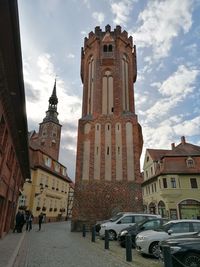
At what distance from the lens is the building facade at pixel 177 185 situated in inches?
1110

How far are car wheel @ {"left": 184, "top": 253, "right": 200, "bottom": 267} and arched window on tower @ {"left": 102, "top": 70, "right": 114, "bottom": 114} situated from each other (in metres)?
21.0

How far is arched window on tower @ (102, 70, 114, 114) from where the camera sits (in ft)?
88.2

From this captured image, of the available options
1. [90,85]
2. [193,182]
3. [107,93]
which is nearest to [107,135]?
[107,93]

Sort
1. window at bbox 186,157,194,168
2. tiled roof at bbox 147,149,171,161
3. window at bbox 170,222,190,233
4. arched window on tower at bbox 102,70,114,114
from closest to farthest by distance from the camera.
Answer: window at bbox 170,222,190,233 → arched window on tower at bbox 102,70,114,114 → window at bbox 186,157,194,168 → tiled roof at bbox 147,149,171,161

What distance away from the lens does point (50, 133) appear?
6431cm

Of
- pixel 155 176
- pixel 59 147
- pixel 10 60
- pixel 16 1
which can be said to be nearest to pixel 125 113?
pixel 155 176

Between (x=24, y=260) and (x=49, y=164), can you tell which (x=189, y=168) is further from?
(x=24, y=260)

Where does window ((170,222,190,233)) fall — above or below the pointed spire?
below

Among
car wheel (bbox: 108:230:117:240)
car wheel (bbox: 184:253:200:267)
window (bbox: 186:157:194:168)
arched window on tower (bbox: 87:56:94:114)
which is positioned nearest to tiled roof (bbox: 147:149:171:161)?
window (bbox: 186:157:194:168)

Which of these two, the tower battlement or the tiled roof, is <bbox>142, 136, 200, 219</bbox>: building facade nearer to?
the tiled roof

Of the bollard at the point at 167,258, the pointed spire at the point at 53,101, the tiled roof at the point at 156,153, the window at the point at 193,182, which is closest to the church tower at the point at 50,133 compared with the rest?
the pointed spire at the point at 53,101

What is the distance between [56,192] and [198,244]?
113 ft

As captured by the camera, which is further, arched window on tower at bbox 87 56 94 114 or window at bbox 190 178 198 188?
window at bbox 190 178 198 188

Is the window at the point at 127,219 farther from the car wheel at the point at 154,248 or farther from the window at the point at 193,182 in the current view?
the window at the point at 193,182
